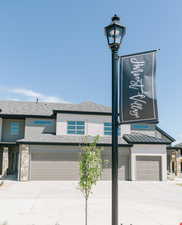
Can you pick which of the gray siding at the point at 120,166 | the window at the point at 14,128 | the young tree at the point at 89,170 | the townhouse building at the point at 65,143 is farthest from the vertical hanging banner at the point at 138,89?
the window at the point at 14,128

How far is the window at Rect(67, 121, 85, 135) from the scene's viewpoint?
23.1 meters

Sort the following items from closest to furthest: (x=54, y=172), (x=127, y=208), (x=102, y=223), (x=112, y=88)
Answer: (x=112, y=88) → (x=102, y=223) → (x=127, y=208) → (x=54, y=172)

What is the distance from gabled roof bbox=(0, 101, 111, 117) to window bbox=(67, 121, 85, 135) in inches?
57.9

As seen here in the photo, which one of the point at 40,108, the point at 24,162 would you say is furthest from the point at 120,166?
the point at 40,108

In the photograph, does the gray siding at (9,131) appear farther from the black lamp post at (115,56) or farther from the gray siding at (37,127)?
the black lamp post at (115,56)

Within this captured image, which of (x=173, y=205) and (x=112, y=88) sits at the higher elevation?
(x=112, y=88)

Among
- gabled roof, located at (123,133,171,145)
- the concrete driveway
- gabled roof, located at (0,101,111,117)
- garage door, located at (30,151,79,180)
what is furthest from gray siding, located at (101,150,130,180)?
the concrete driveway

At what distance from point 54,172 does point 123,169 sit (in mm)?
7162

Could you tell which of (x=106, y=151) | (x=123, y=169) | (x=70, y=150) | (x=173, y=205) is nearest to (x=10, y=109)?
(x=70, y=150)

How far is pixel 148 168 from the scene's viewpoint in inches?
866

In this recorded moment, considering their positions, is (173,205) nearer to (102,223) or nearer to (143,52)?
(102,223)

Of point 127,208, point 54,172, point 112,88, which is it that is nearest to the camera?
point 112,88

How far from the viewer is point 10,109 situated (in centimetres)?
2592

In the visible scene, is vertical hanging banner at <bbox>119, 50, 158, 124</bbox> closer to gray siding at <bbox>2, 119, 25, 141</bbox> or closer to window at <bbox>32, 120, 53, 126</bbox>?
window at <bbox>32, 120, 53, 126</bbox>
